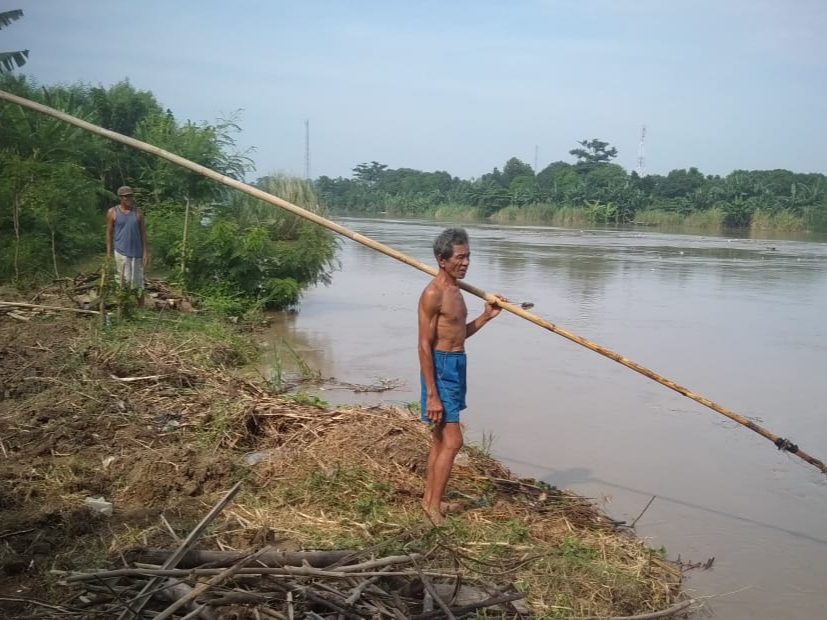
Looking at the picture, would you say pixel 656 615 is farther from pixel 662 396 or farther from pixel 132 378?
pixel 662 396

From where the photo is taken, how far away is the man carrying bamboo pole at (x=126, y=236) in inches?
340

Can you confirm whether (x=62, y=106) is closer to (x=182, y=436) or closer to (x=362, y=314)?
(x=362, y=314)

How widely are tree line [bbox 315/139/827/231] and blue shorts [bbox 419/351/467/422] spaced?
27.9m

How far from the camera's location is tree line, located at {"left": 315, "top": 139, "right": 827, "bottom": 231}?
44531mm

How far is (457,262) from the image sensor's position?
4207 mm

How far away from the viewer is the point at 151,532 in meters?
3.80

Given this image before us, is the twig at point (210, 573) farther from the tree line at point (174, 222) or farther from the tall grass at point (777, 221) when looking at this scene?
the tall grass at point (777, 221)

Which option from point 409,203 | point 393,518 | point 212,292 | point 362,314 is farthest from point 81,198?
point 409,203

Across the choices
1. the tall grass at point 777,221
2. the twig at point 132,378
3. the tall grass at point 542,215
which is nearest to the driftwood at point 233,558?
the twig at point 132,378

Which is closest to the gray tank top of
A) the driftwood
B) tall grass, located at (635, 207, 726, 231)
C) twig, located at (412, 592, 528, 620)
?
the driftwood

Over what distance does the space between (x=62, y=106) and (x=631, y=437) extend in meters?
14.8

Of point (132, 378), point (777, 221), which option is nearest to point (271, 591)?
point (132, 378)

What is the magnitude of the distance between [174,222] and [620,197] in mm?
43632

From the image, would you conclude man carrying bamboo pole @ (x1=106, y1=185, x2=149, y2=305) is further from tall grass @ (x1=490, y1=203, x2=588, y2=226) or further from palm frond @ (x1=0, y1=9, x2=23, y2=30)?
tall grass @ (x1=490, y1=203, x2=588, y2=226)
